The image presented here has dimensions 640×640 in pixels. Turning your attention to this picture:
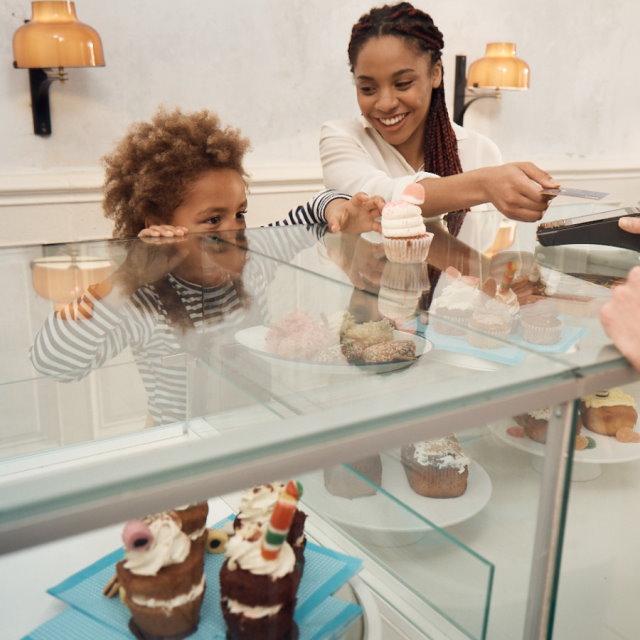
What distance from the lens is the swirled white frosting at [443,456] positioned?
78cm

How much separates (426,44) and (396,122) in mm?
214

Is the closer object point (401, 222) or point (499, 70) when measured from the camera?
point (401, 222)

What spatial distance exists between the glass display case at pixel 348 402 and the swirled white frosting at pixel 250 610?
3.1 inches

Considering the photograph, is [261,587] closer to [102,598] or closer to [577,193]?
[102,598]

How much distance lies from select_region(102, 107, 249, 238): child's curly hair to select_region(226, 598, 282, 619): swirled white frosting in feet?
3.35

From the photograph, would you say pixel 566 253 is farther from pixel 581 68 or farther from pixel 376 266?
pixel 581 68

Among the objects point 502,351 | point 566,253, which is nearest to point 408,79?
point 566,253

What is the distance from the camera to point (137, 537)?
0.68 meters

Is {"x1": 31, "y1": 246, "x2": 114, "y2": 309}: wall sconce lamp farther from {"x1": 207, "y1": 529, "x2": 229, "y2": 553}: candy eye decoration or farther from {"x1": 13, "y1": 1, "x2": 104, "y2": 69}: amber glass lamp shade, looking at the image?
{"x1": 13, "y1": 1, "x2": 104, "y2": 69}: amber glass lamp shade

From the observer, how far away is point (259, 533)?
71cm

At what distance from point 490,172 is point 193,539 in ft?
2.84

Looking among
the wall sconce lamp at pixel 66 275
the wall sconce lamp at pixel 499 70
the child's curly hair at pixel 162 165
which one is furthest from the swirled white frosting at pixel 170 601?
the wall sconce lamp at pixel 499 70

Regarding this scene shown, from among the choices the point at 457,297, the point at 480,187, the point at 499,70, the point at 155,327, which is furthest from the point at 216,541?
the point at 499,70

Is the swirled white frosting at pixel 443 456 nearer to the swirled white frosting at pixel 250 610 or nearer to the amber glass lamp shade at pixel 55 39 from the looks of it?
the swirled white frosting at pixel 250 610
